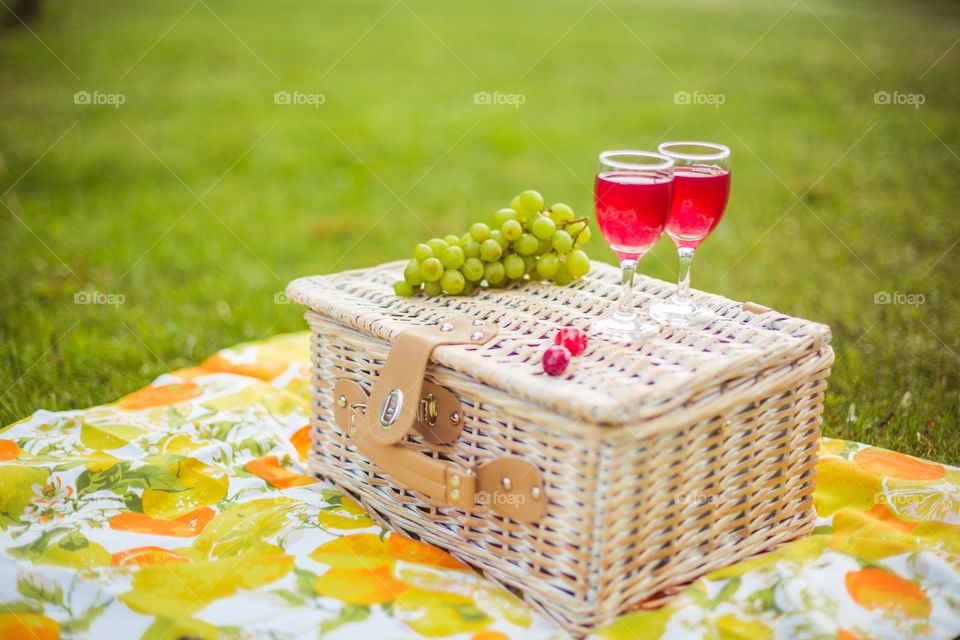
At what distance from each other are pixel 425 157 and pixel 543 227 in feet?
8.87

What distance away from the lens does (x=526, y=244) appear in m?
1.77

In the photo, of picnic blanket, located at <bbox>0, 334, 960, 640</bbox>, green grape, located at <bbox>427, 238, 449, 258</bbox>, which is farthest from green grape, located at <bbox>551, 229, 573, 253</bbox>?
picnic blanket, located at <bbox>0, 334, 960, 640</bbox>

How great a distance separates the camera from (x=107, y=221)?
3643 millimetres

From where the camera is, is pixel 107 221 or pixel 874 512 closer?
pixel 874 512

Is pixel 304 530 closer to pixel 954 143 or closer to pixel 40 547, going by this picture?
pixel 40 547

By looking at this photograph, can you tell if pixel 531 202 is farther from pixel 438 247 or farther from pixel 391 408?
pixel 391 408

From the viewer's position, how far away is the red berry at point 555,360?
1361 millimetres

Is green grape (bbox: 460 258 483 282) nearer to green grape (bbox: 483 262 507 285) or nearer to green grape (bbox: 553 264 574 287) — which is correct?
green grape (bbox: 483 262 507 285)

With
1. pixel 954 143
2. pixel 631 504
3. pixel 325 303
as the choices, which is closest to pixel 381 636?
pixel 631 504

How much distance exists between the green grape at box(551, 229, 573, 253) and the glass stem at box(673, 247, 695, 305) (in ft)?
0.82

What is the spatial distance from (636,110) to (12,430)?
12.1 feet

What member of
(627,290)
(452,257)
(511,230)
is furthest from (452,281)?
(627,290)

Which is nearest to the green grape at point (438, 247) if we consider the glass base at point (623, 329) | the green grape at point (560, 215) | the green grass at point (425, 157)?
the green grape at point (560, 215)

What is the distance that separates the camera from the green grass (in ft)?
8.71
